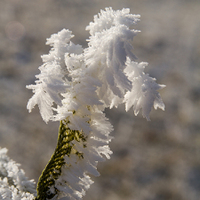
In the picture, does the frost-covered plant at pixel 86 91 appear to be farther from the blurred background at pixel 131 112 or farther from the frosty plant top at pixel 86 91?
the blurred background at pixel 131 112

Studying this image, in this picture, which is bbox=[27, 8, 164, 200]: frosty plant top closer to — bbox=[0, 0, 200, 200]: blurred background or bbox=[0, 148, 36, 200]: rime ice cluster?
bbox=[0, 148, 36, 200]: rime ice cluster

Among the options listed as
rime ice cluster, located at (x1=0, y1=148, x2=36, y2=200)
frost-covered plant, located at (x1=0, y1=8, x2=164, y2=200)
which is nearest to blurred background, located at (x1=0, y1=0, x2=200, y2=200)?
rime ice cluster, located at (x1=0, y1=148, x2=36, y2=200)

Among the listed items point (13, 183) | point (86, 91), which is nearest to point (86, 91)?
point (86, 91)

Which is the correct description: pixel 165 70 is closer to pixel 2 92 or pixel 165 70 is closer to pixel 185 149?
pixel 185 149

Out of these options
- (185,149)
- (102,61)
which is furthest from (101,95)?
(185,149)

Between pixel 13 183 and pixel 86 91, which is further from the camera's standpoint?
pixel 13 183

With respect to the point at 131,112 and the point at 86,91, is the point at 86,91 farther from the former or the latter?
the point at 131,112

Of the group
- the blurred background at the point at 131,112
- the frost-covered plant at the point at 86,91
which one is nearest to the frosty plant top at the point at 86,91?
the frost-covered plant at the point at 86,91
